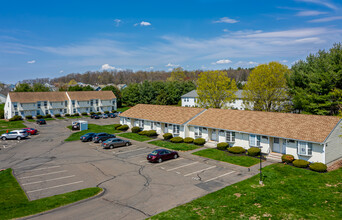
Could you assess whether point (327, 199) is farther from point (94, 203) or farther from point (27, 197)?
point (27, 197)

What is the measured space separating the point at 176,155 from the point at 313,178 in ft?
47.7

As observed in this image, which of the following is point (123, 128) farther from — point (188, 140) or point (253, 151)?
point (253, 151)

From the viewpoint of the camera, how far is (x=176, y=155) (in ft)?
99.0

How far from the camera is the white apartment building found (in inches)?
2635

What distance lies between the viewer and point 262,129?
1225 inches

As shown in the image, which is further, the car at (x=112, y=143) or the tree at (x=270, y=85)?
the tree at (x=270, y=85)

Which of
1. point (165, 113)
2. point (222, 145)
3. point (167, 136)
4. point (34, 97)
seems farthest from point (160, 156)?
point (34, 97)

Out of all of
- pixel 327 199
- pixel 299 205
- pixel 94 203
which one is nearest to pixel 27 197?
pixel 94 203

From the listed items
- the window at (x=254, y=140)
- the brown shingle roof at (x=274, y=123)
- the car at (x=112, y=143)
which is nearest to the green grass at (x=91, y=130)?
the car at (x=112, y=143)

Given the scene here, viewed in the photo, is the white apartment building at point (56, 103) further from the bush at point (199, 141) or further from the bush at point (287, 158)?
the bush at point (287, 158)

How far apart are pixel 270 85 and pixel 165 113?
1992 cm

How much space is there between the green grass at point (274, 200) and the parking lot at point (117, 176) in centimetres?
141

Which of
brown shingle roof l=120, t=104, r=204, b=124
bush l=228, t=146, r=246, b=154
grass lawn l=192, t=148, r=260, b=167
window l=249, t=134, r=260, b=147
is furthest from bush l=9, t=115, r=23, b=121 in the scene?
window l=249, t=134, r=260, b=147

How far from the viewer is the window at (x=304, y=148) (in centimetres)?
2664
